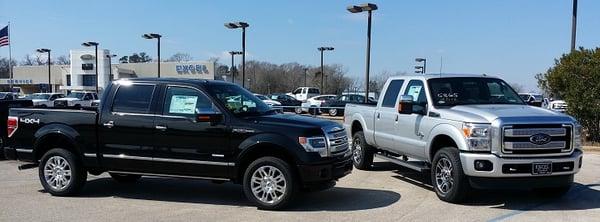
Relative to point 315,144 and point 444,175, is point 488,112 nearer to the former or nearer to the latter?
point 444,175

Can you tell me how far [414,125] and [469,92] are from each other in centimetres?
101

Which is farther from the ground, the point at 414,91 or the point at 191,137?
the point at 414,91

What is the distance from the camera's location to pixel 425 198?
28.9 feet

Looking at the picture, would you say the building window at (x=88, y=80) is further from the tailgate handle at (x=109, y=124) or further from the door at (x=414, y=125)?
the door at (x=414, y=125)

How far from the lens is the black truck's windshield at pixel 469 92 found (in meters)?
9.27

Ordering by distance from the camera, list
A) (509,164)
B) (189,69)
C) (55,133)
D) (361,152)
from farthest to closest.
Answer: (189,69), (361,152), (55,133), (509,164)

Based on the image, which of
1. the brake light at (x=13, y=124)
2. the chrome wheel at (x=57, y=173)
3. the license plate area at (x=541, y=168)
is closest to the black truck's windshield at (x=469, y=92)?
the license plate area at (x=541, y=168)

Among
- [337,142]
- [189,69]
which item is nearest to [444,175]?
[337,142]

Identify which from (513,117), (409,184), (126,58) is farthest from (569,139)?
(126,58)

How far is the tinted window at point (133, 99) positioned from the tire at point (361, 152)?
15.3ft

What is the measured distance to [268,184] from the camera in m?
7.95

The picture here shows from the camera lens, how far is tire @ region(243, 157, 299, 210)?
7.85 m

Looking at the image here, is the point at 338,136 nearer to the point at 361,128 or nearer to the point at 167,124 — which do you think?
the point at 167,124

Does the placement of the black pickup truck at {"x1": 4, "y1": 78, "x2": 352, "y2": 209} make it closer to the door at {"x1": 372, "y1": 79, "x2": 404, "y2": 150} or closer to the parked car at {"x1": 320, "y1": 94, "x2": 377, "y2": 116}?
the door at {"x1": 372, "y1": 79, "x2": 404, "y2": 150}
